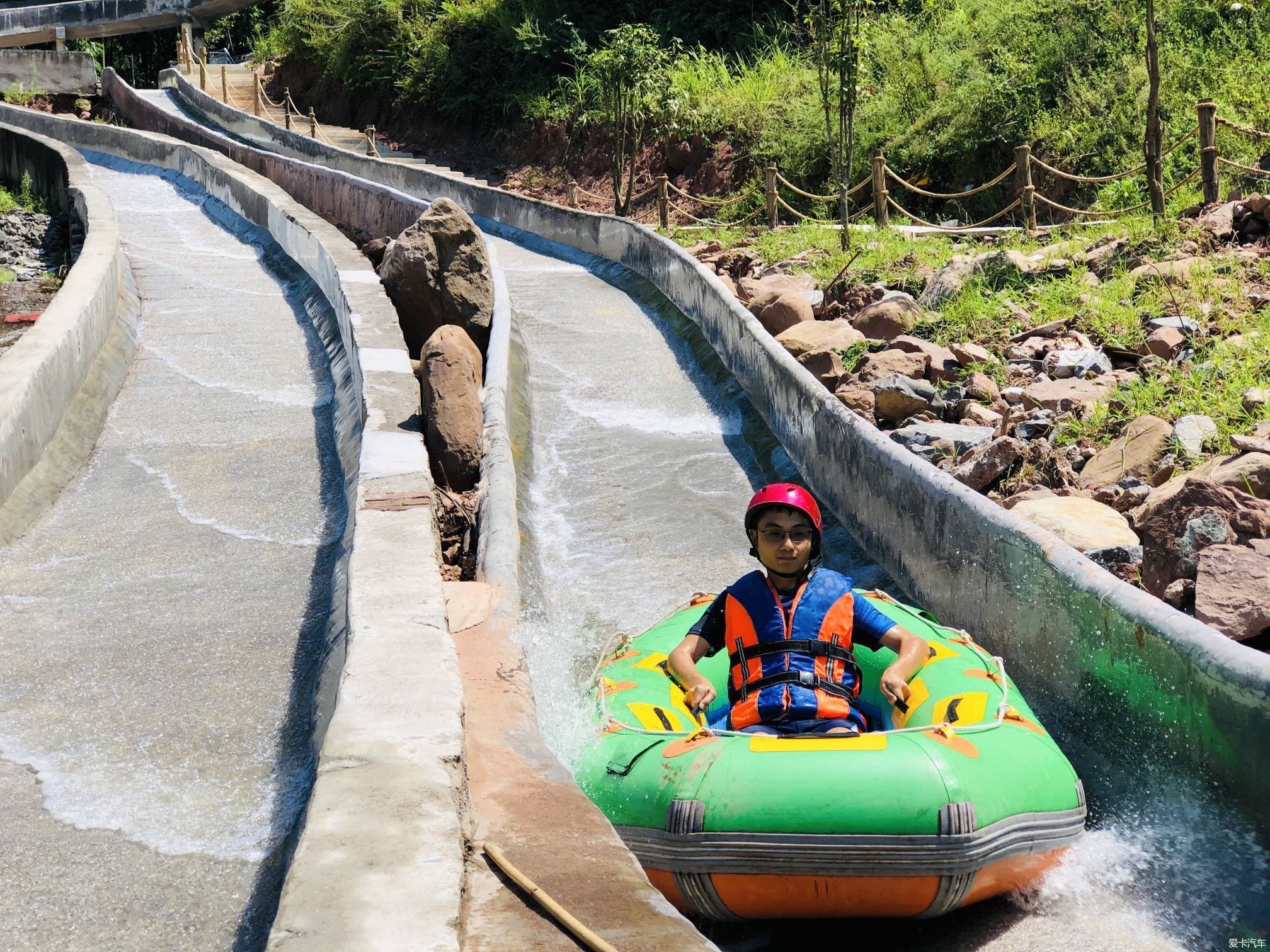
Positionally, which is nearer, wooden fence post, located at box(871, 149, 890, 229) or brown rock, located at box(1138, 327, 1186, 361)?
brown rock, located at box(1138, 327, 1186, 361)

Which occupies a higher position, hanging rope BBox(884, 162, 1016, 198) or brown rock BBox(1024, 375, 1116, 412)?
hanging rope BBox(884, 162, 1016, 198)

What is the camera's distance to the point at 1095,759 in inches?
183

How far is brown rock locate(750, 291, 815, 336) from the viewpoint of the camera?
10.9 meters

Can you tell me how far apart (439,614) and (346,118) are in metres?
31.4

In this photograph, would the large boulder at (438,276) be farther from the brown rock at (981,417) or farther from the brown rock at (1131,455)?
the brown rock at (1131,455)

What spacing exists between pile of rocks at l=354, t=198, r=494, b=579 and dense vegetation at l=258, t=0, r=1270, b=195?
6055 millimetres

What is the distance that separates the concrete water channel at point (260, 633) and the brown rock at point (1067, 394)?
1638mm

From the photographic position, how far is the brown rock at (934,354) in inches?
345

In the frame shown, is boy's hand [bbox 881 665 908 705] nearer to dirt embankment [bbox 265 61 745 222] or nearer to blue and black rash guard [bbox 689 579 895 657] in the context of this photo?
blue and black rash guard [bbox 689 579 895 657]

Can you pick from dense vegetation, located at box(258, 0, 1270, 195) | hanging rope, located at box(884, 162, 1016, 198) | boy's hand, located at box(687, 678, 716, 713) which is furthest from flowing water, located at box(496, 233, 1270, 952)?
dense vegetation, located at box(258, 0, 1270, 195)

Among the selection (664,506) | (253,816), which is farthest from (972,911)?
(664,506)

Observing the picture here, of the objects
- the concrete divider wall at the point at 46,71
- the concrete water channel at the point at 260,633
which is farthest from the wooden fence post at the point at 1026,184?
the concrete divider wall at the point at 46,71

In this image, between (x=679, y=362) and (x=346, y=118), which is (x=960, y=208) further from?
(x=346, y=118)

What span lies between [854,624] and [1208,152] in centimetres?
778
